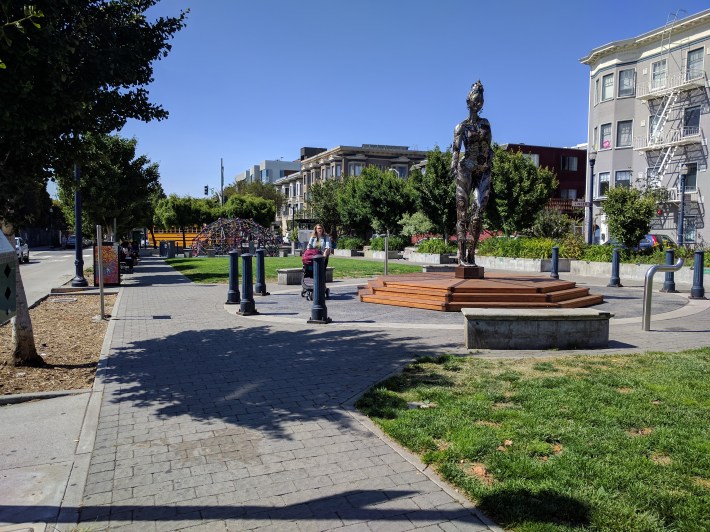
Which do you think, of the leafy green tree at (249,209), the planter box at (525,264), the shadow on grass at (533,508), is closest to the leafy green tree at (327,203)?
the leafy green tree at (249,209)

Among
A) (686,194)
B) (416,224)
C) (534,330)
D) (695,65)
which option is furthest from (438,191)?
(534,330)

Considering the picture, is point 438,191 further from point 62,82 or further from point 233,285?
point 62,82

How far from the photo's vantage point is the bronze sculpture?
12.2 meters

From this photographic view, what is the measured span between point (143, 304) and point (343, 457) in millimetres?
10536

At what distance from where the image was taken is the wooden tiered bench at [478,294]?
11.2m

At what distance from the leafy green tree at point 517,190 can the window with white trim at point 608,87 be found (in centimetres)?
985

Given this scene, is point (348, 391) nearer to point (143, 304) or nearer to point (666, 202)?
point (143, 304)

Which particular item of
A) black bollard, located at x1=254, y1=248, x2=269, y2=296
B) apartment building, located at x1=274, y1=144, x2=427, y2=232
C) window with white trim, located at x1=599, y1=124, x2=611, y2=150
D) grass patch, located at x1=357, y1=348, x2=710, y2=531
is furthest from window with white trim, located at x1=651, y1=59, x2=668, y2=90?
grass patch, located at x1=357, y1=348, x2=710, y2=531

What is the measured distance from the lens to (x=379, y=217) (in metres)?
40.4

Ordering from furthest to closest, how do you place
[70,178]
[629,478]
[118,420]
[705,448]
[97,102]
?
[70,178], [97,102], [118,420], [705,448], [629,478]

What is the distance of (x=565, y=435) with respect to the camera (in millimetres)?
4258

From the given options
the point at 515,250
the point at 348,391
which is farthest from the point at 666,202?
the point at 348,391

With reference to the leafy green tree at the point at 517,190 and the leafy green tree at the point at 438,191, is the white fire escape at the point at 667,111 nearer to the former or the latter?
the leafy green tree at the point at 517,190

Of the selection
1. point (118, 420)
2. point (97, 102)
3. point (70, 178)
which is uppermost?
point (97, 102)
